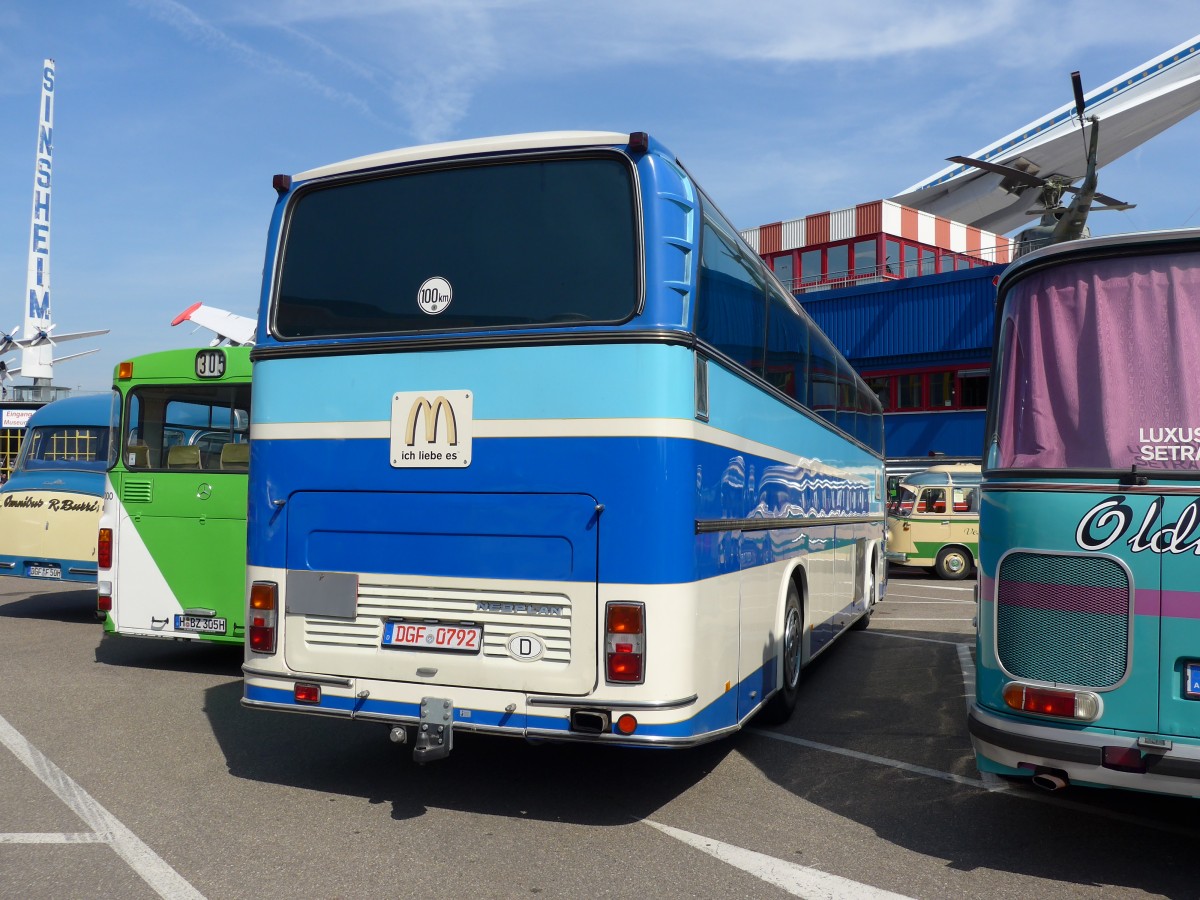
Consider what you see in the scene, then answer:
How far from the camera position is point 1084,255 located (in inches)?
178

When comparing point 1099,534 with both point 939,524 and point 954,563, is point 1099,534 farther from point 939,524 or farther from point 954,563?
point 954,563

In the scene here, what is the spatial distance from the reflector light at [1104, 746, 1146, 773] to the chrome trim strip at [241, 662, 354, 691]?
136 inches

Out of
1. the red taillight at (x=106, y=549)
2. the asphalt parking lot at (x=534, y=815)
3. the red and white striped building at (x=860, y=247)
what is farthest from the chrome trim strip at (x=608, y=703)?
the red and white striped building at (x=860, y=247)

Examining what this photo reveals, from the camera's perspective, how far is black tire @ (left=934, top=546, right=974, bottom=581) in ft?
71.2

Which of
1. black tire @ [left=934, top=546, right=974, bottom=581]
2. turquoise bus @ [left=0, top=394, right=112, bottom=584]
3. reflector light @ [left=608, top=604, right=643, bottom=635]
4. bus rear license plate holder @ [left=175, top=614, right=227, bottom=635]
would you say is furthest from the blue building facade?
reflector light @ [left=608, top=604, right=643, bottom=635]

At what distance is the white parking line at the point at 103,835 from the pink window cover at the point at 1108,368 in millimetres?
3895

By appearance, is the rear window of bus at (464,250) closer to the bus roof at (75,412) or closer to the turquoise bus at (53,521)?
the turquoise bus at (53,521)

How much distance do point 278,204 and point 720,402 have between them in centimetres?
269

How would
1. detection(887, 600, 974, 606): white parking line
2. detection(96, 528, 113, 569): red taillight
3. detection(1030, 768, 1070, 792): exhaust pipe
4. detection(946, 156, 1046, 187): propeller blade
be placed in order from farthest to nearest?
1. detection(946, 156, 1046, 187): propeller blade
2. detection(887, 600, 974, 606): white parking line
3. detection(96, 528, 113, 569): red taillight
4. detection(1030, 768, 1070, 792): exhaust pipe

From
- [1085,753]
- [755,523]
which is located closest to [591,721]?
[755,523]

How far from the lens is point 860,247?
137 feet

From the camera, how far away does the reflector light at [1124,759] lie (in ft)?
13.6

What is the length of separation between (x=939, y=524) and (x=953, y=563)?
0.85 metres

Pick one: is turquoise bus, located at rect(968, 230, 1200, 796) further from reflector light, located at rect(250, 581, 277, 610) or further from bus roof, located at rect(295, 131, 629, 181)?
reflector light, located at rect(250, 581, 277, 610)
